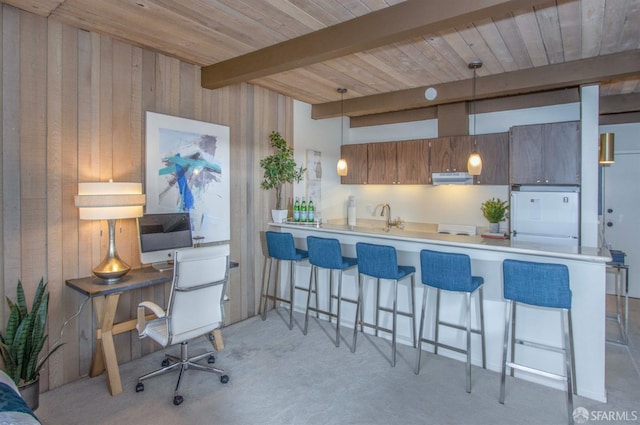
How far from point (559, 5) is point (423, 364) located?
2.88 m

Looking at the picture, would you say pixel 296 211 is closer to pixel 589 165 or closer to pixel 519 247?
pixel 519 247

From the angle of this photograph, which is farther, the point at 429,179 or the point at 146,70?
the point at 429,179

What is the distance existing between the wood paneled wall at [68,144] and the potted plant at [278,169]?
1.07 metres

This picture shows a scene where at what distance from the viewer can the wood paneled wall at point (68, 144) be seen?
97.3 inches

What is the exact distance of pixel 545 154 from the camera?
4.16m

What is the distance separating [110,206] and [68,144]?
627 millimetres

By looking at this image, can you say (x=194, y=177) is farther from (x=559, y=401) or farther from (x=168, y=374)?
(x=559, y=401)

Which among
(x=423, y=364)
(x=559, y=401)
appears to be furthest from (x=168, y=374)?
(x=559, y=401)

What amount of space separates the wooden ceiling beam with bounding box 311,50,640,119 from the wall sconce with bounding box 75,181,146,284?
3.01 meters

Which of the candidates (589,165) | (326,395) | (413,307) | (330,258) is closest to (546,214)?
(589,165)

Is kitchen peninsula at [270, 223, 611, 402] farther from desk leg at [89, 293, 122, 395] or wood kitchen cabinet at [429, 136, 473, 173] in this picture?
desk leg at [89, 293, 122, 395]

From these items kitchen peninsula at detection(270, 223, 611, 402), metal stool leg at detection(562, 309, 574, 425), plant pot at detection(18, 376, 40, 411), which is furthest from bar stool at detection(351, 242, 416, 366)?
plant pot at detection(18, 376, 40, 411)

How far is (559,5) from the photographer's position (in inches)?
94.7

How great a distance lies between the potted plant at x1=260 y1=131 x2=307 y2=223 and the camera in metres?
4.26
